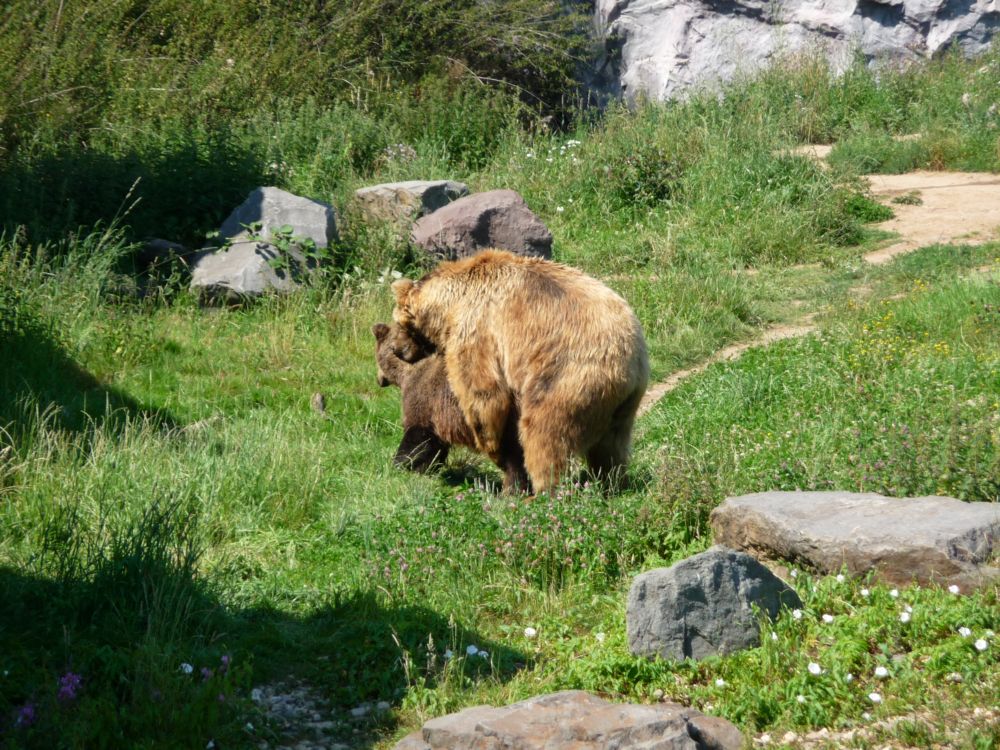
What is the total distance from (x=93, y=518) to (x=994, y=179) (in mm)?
13153

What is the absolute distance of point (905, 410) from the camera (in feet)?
24.9

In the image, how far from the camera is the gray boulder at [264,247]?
456 inches

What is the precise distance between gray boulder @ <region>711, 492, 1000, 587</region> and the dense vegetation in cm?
19

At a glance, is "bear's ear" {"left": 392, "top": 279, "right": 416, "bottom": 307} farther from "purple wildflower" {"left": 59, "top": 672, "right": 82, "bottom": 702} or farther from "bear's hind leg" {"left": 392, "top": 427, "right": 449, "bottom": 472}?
"purple wildflower" {"left": 59, "top": 672, "right": 82, "bottom": 702}

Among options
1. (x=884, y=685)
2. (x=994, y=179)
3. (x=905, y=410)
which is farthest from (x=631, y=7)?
(x=884, y=685)

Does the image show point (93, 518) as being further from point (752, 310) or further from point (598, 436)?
point (752, 310)

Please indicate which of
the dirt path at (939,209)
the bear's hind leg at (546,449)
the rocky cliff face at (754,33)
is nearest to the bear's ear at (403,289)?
the bear's hind leg at (546,449)

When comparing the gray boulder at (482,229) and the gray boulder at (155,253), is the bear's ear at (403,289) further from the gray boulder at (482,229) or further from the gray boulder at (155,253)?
the gray boulder at (155,253)

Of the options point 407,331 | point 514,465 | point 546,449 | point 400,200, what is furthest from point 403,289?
point 400,200

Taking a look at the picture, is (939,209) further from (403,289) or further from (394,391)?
(403,289)

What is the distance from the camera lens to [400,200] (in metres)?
13.0

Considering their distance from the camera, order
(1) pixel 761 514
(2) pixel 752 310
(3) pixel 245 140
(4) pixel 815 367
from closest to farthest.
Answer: (1) pixel 761 514, (4) pixel 815 367, (2) pixel 752 310, (3) pixel 245 140

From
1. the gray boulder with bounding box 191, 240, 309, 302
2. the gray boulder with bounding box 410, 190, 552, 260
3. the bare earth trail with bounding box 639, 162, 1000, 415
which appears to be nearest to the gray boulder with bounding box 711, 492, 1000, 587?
the bare earth trail with bounding box 639, 162, 1000, 415

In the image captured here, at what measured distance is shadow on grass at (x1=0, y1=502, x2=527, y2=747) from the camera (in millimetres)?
4527
